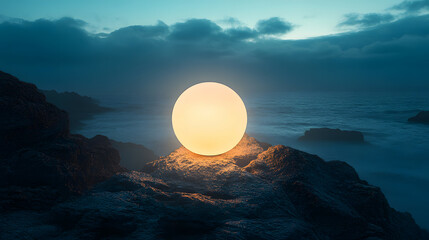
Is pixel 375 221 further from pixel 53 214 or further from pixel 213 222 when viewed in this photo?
pixel 53 214

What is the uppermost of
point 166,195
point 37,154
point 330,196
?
point 37,154

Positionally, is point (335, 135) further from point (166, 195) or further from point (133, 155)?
point (166, 195)

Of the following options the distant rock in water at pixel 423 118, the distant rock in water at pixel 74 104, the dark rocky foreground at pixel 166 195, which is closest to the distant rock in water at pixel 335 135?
the distant rock in water at pixel 423 118

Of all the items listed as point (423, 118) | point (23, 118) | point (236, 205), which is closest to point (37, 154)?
point (23, 118)

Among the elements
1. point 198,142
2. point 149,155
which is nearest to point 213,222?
point 198,142

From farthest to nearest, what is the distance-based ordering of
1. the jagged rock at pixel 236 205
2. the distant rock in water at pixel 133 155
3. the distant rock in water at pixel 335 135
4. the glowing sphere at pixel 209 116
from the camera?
the distant rock in water at pixel 335 135 < the distant rock in water at pixel 133 155 < the glowing sphere at pixel 209 116 < the jagged rock at pixel 236 205

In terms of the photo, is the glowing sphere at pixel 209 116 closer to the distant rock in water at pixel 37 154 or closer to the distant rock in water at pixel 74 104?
the distant rock in water at pixel 37 154

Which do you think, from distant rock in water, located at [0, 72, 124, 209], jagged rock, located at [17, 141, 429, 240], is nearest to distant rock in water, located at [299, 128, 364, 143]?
jagged rock, located at [17, 141, 429, 240]
